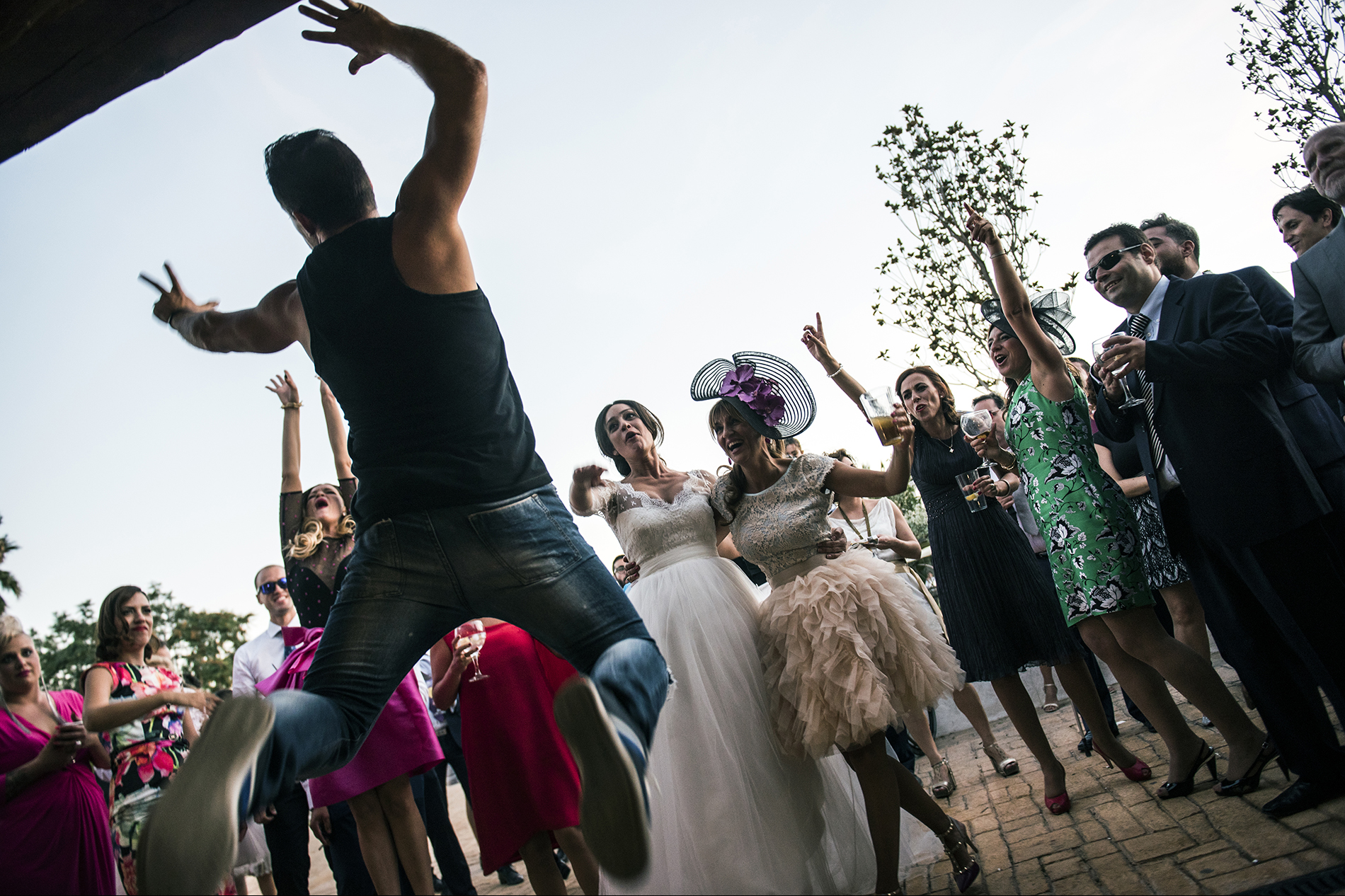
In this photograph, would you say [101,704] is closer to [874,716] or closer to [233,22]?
[233,22]

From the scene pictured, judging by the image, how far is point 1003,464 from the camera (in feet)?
14.1

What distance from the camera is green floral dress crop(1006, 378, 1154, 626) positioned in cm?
344

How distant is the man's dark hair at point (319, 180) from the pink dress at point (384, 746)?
7.16ft

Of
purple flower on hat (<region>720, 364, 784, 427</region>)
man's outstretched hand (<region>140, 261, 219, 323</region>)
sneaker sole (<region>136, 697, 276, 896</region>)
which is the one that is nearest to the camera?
sneaker sole (<region>136, 697, 276, 896</region>)

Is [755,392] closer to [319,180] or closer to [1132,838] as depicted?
[319,180]

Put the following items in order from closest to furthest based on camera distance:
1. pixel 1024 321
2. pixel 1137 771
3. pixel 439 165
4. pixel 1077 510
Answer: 1. pixel 439 165
2. pixel 1024 321
3. pixel 1077 510
4. pixel 1137 771

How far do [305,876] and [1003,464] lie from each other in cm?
452

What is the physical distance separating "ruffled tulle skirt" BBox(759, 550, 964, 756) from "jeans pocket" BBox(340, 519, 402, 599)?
171cm

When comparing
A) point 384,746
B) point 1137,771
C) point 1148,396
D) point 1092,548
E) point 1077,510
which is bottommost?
point 1137,771

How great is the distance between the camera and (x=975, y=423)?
3881 millimetres

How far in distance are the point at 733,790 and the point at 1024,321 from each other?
2245mm

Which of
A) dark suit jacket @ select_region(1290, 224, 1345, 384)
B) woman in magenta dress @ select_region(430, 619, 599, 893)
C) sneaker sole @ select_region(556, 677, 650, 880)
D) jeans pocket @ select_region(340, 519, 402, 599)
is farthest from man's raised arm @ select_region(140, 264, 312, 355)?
dark suit jacket @ select_region(1290, 224, 1345, 384)

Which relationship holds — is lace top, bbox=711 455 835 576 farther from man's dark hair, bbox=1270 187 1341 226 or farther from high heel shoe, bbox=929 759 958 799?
man's dark hair, bbox=1270 187 1341 226

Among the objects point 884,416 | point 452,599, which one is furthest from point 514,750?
point 884,416
